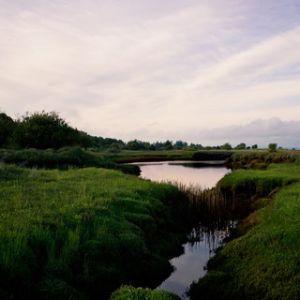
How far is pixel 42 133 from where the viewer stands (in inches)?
2913

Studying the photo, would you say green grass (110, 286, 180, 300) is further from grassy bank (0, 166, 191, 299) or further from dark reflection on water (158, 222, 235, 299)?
dark reflection on water (158, 222, 235, 299)

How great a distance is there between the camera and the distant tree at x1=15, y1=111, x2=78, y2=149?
73500 mm

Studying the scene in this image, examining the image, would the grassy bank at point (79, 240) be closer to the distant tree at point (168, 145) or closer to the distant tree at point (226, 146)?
the distant tree at point (226, 146)

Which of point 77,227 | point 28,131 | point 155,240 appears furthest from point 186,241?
point 28,131

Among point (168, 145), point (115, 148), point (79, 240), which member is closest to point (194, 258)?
point (79, 240)

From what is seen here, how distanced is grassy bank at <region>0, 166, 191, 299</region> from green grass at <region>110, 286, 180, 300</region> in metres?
1.13

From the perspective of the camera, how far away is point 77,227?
1597 centimetres

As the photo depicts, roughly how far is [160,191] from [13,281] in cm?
1751

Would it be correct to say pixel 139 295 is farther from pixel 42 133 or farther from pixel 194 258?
pixel 42 133

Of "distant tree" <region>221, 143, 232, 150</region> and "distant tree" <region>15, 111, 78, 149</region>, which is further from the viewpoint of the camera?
"distant tree" <region>221, 143, 232, 150</region>

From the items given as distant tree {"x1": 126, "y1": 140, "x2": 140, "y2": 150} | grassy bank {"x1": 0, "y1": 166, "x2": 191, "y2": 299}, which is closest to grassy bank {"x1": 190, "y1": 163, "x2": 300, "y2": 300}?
grassy bank {"x1": 0, "y1": 166, "x2": 191, "y2": 299}

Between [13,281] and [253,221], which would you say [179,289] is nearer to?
[13,281]

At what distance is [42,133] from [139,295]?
64835mm

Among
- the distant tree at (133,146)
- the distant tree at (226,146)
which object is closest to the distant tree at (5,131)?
the distant tree at (133,146)
